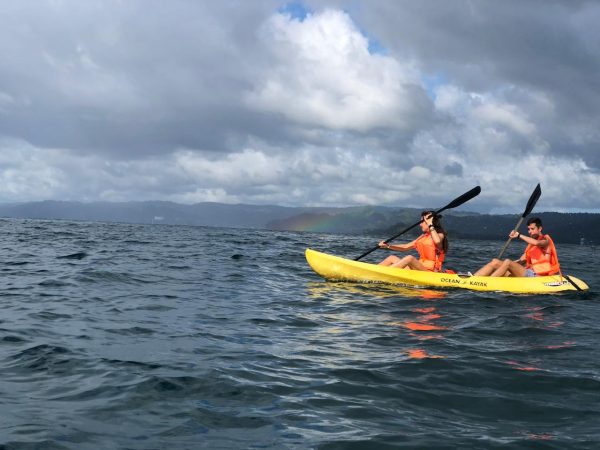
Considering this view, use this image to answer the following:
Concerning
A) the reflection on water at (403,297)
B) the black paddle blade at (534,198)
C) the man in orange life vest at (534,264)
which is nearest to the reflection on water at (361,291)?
the reflection on water at (403,297)

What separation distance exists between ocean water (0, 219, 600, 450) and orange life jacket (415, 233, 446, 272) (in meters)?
3.08

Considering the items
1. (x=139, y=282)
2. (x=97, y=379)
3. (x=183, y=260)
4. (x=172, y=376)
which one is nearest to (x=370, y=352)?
(x=172, y=376)

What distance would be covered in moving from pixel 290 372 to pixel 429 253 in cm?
998

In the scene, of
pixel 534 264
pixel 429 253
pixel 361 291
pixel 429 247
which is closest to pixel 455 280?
pixel 429 253

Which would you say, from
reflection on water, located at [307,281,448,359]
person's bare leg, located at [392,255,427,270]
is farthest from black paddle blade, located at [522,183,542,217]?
reflection on water, located at [307,281,448,359]

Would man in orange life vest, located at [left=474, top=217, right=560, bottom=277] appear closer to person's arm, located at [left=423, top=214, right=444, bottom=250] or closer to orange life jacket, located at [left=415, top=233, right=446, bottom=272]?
orange life jacket, located at [left=415, top=233, right=446, bottom=272]

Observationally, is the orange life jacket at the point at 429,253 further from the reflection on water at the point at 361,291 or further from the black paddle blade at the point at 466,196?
the black paddle blade at the point at 466,196

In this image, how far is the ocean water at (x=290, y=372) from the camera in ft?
14.6

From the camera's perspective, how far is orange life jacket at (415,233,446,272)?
15367 mm

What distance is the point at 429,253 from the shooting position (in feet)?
50.6

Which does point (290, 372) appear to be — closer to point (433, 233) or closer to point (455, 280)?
point (455, 280)

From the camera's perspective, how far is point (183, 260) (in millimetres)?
22328

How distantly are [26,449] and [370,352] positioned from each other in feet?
15.1

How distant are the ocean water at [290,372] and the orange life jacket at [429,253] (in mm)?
3081
